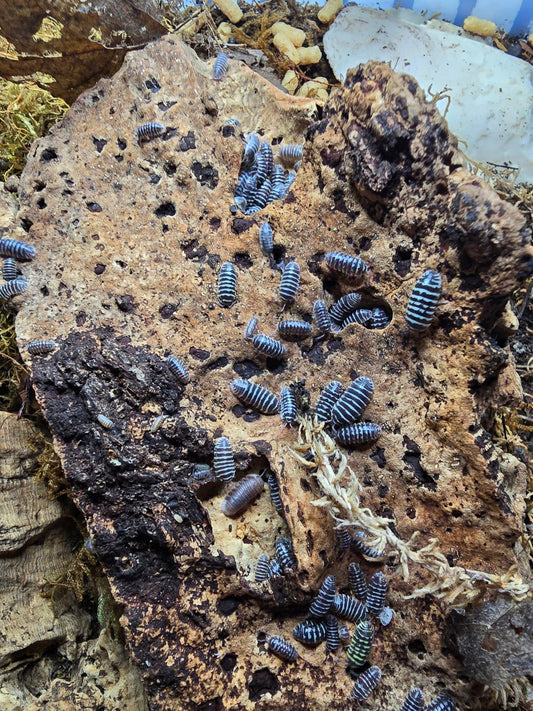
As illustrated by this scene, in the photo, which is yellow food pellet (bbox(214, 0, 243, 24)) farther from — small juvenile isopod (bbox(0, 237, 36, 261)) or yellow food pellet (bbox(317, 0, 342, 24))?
small juvenile isopod (bbox(0, 237, 36, 261))

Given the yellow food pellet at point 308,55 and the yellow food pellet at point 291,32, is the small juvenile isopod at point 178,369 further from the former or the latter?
the yellow food pellet at point 291,32

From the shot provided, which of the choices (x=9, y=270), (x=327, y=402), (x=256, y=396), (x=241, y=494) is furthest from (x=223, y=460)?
(x=9, y=270)

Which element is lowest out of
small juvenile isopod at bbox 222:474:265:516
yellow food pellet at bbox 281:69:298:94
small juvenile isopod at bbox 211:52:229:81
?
small juvenile isopod at bbox 222:474:265:516

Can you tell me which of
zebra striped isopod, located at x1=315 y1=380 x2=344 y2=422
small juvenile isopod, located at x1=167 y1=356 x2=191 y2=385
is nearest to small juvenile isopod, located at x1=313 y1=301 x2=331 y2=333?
zebra striped isopod, located at x1=315 y1=380 x2=344 y2=422

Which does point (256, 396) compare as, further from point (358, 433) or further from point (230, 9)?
point (230, 9)

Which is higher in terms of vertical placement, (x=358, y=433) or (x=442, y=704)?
(x=358, y=433)
